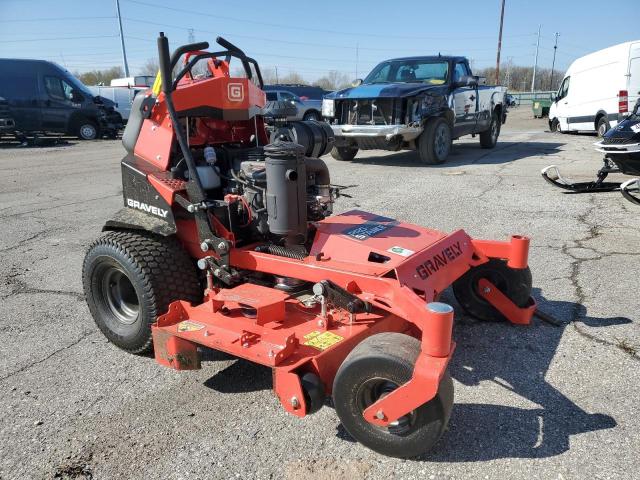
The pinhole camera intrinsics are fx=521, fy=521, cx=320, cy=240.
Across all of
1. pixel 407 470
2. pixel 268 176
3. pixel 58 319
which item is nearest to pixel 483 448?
pixel 407 470

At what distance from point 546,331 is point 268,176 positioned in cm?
225

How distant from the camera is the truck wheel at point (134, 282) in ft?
10.8

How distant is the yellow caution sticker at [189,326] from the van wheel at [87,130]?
17924mm

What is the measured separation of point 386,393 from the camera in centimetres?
239

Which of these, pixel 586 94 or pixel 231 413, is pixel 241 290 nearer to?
pixel 231 413

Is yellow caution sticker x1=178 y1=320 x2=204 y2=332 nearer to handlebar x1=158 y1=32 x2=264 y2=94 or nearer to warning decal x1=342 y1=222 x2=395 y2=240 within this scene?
warning decal x1=342 y1=222 x2=395 y2=240

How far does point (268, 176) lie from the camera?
2.95 metres

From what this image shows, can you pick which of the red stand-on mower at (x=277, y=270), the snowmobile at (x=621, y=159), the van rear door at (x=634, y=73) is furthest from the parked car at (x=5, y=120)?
the van rear door at (x=634, y=73)

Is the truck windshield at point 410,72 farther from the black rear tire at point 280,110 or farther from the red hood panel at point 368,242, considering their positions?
the red hood panel at point 368,242

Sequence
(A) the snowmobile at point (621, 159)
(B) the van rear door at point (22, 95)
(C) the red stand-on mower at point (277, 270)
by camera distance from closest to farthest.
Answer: (C) the red stand-on mower at point (277, 270) < (A) the snowmobile at point (621, 159) < (B) the van rear door at point (22, 95)

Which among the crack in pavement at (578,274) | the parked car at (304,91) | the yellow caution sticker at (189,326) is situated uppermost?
the parked car at (304,91)

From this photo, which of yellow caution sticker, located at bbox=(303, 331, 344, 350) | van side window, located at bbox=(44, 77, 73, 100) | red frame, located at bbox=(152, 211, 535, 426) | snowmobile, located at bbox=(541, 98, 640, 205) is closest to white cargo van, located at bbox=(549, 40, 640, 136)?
snowmobile, located at bbox=(541, 98, 640, 205)

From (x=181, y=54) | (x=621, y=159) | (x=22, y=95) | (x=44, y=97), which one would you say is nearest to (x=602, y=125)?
(x=621, y=159)

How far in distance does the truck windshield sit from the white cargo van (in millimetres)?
3924
